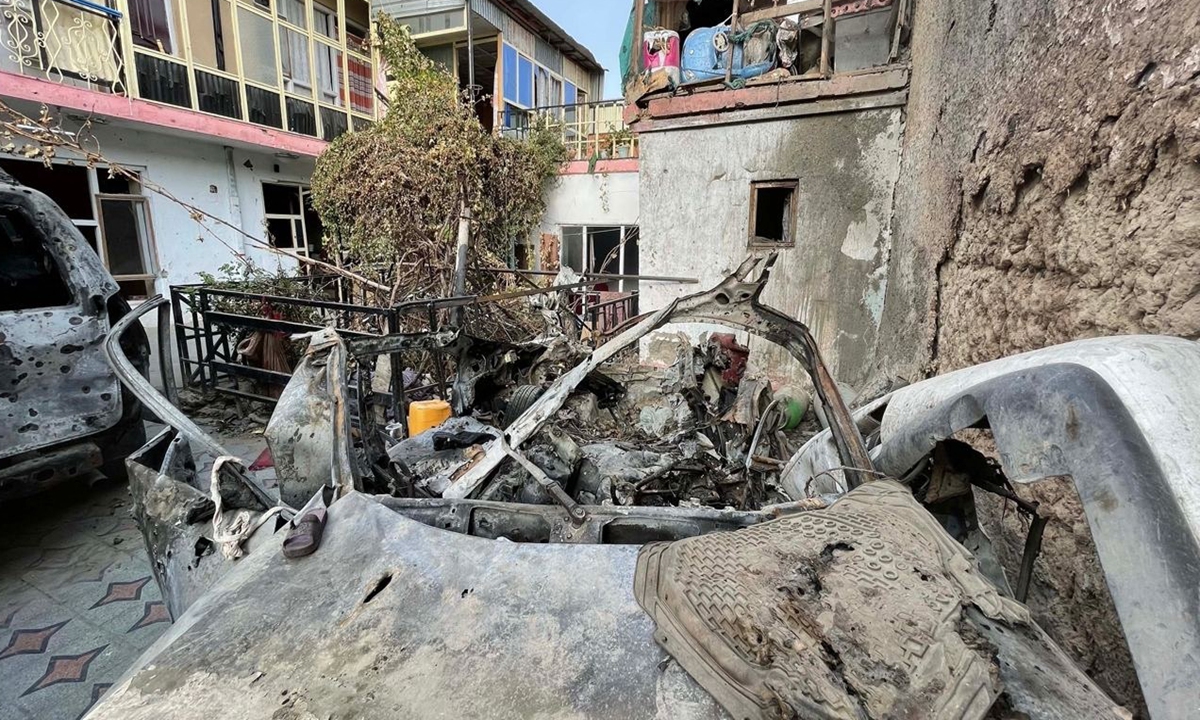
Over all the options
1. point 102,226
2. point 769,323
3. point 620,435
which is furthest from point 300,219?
point 769,323

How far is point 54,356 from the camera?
3416 mm

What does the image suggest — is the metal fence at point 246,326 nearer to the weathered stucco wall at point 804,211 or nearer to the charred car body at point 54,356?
the charred car body at point 54,356

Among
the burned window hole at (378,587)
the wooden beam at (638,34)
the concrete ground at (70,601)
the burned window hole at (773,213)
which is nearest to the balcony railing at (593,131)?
the wooden beam at (638,34)

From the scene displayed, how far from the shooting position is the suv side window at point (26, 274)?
12.3 ft

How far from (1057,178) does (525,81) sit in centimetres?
1365

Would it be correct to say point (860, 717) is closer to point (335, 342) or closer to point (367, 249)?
point (335, 342)

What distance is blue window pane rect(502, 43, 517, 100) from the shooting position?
1288 cm

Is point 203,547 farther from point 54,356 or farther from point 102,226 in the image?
point 102,226

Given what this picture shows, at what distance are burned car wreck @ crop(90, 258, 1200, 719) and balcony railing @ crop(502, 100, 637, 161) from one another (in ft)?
29.5

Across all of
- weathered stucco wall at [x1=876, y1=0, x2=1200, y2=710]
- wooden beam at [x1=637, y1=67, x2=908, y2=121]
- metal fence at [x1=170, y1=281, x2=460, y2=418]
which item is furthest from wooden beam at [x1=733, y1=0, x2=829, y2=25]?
metal fence at [x1=170, y1=281, x2=460, y2=418]

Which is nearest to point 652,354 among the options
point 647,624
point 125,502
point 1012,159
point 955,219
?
point 955,219

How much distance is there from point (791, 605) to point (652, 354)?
586 centimetres

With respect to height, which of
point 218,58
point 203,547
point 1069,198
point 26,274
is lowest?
point 203,547

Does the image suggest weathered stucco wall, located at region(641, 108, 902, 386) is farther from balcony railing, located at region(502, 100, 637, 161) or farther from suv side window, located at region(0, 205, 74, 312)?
suv side window, located at region(0, 205, 74, 312)
